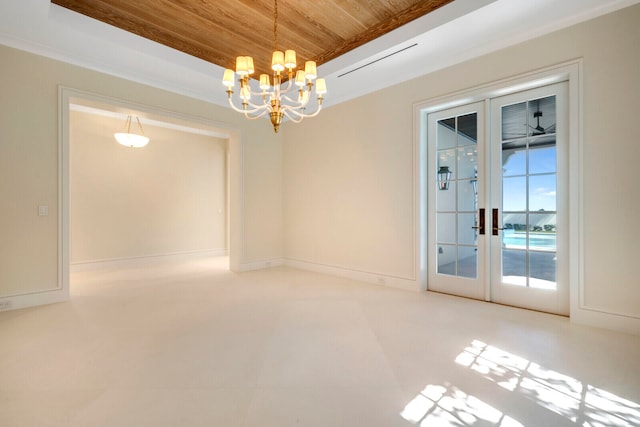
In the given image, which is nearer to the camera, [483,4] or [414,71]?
[483,4]

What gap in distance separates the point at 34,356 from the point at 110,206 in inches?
168

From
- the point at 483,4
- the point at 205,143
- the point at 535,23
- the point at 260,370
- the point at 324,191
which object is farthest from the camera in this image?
the point at 205,143

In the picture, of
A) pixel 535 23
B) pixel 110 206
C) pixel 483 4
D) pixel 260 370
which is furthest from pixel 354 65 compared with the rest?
pixel 110 206

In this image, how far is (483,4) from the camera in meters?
2.80

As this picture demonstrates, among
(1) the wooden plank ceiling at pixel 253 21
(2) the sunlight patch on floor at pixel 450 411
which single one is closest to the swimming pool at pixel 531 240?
(2) the sunlight patch on floor at pixel 450 411

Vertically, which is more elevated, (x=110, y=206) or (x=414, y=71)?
(x=414, y=71)

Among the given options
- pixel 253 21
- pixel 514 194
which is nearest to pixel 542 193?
pixel 514 194

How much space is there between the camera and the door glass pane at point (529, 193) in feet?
10.5

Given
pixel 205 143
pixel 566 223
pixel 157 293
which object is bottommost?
pixel 157 293

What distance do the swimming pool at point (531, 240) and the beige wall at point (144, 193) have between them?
627cm

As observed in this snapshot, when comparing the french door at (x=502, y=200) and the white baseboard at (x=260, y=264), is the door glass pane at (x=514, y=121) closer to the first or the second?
the french door at (x=502, y=200)

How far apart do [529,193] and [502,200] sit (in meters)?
0.27

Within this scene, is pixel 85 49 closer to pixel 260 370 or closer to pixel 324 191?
pixel 324 191

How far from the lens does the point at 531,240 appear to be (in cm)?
331
